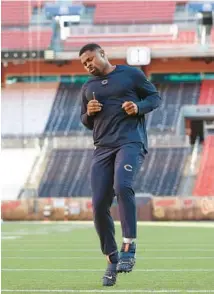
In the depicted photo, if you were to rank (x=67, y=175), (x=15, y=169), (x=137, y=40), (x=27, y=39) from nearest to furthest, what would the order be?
(x=67, y=175), (x=15, y=169), (x=137, y=40), (x=27, y=39)

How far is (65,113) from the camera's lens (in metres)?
38.4

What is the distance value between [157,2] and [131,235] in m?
34.6

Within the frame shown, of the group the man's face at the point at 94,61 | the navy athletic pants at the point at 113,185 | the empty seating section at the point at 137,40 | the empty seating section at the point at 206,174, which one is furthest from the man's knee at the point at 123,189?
the empty seating section at the point at 137,40

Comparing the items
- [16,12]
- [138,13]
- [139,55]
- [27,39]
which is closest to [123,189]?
[139,55]

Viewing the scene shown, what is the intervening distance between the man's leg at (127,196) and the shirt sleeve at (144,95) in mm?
251

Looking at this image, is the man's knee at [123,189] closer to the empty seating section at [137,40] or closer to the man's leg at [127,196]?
the man's leg at [127,196]

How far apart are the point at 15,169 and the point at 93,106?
1128 inches

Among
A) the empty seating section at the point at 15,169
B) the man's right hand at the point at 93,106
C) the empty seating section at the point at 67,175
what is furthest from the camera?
the empty seating section at the point at 15,169

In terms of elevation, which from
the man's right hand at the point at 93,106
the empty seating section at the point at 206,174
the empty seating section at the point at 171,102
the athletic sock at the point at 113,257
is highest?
the man's right hand at the point at 93,106

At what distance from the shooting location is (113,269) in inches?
255

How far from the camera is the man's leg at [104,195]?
645 cm

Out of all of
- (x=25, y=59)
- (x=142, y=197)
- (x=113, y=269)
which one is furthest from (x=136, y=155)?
(x=25, y=59)

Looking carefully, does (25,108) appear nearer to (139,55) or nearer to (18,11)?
(18,11)

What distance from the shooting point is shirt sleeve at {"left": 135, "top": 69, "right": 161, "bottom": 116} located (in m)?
6.41
